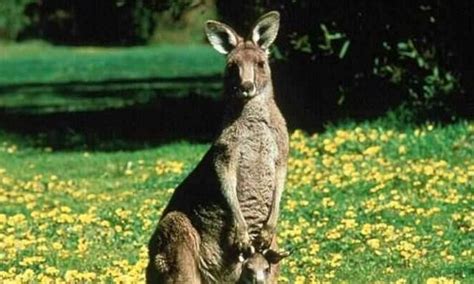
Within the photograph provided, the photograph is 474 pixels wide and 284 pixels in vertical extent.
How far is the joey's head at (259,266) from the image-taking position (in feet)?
26.2

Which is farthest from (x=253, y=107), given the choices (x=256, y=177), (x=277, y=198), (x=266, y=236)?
(x=266, y=236)

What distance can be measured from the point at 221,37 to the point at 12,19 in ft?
172

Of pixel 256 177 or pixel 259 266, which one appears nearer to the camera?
pixel 259 266

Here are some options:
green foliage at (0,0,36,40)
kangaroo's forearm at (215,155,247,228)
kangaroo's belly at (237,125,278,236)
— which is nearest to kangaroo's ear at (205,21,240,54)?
kangaroo's belly at (237,125,278,236)

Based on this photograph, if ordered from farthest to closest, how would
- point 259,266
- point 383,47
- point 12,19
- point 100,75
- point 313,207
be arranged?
point 12,19, point 100,75, point 383,47, point 313,207, point 259,266

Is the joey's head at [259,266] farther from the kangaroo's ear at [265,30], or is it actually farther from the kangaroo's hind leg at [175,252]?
the kangaroo's ear at [265,30]

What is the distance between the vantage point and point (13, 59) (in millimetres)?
53938

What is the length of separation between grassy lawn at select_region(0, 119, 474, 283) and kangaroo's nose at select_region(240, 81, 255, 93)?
2092 mm

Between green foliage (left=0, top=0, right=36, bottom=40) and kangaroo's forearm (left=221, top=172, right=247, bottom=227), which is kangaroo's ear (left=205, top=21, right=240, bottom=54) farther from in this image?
green foliage (left=0, top=0, right=36, bottom=40)

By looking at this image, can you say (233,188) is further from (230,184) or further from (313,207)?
(313,207)

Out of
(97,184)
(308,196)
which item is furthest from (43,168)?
(308,196)

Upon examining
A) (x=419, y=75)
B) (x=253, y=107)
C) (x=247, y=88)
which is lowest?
(x=419, y=75)

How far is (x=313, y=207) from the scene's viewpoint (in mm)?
13352

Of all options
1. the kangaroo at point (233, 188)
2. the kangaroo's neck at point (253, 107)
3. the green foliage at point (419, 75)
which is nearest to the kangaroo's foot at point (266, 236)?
the kangaroo at point (233, 188)
